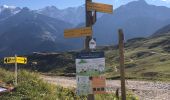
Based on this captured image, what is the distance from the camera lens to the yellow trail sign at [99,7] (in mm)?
17141

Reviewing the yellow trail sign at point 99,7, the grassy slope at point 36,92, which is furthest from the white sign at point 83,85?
the grassy slope at point 36,92

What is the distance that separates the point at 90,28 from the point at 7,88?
884 centimetres

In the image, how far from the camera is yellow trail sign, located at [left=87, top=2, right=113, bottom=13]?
1714 cm

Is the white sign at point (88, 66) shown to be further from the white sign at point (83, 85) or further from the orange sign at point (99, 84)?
the orange sign at point (99, 84)

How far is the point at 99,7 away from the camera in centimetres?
1731

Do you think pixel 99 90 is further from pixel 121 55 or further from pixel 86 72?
pixel 121 55

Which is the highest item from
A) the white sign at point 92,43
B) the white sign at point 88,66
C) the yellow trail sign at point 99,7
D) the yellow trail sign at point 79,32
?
the yellow trail sign at point 99,7

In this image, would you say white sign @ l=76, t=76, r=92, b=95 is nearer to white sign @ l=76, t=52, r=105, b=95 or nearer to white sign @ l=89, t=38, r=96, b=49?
white sign @ l=76, t=52, r=105, b=95

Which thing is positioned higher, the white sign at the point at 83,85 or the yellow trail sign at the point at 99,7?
the yellow trail sign at the point at 99,7

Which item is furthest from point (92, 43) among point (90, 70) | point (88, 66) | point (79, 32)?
point (90, 70)

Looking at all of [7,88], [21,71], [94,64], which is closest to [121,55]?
[94,64]

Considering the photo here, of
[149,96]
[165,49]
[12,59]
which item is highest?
[165,49]

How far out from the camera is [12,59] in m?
25.0

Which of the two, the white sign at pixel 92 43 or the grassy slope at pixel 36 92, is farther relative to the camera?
the grassy slope at pixel 36 92
